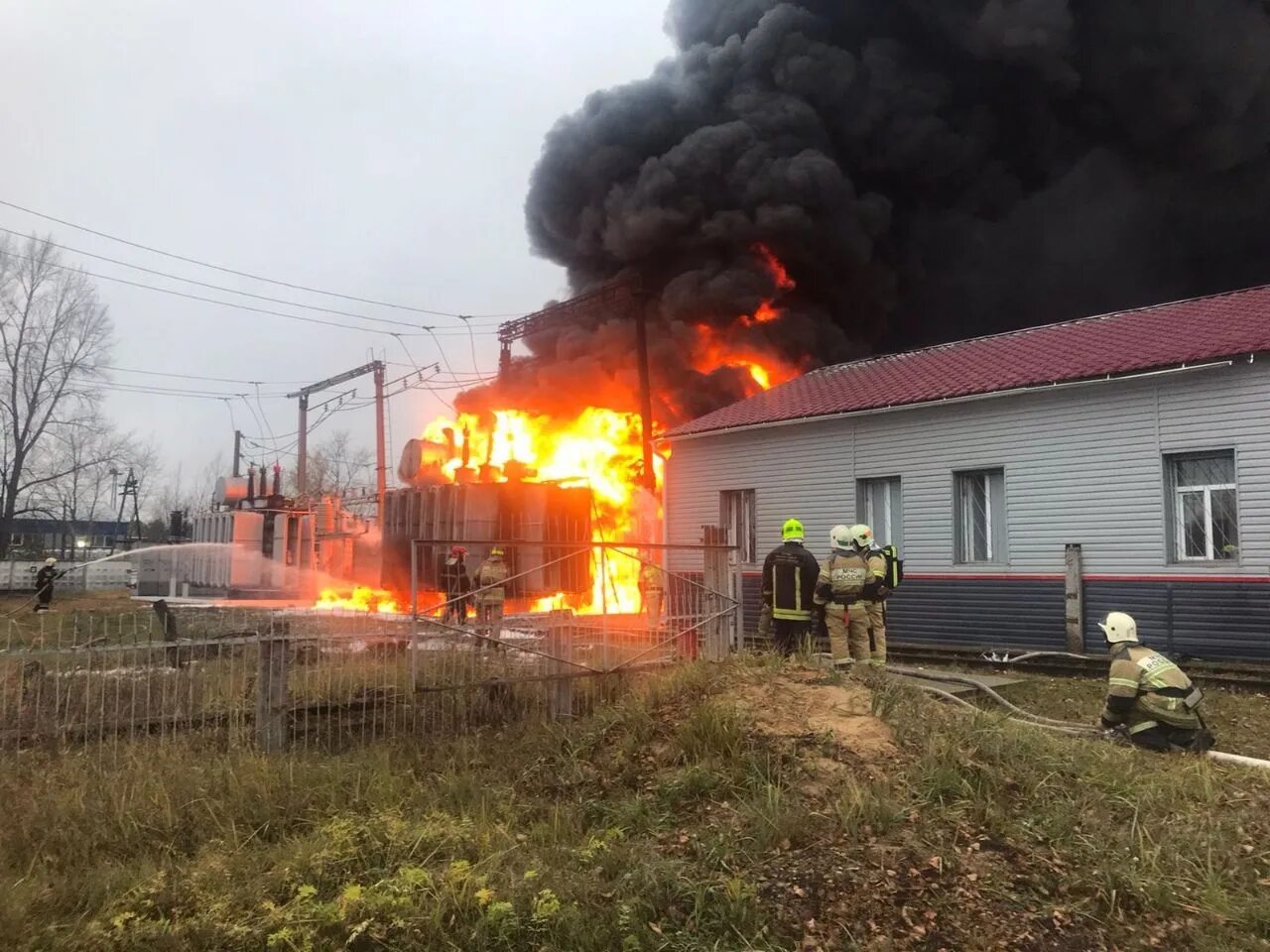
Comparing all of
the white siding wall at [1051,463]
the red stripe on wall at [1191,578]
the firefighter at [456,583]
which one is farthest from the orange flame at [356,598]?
the red stripe on wall at [1191,578]

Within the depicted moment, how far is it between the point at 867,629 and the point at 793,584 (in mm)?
901

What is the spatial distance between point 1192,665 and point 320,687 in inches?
406

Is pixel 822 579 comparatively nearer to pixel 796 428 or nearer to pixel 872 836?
pixel 872 836

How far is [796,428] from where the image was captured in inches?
667

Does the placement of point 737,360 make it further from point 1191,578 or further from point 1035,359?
point 1191,578

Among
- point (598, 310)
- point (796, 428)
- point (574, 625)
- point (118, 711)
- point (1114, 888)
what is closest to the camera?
point (1114, 888)

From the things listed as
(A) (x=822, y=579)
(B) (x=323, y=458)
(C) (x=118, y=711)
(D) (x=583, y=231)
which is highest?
(D) (x=583, y=231)

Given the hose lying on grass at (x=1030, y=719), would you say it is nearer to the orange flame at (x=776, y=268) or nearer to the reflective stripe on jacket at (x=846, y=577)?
the reflective stripe on jacket at (x=846, y=577)

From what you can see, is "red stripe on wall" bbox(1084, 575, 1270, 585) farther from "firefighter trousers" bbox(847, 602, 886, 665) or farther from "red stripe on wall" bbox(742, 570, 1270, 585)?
"firefighter trousers" bbox(847, 602, 886, 665)

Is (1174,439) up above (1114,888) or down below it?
above

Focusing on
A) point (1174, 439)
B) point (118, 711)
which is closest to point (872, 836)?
point (118, 711)

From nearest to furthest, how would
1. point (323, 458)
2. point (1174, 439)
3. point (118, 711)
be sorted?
point (118, 711) → point (1174, 439) → point (323, 458)

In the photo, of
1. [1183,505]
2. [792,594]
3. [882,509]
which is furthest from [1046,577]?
[792,594]

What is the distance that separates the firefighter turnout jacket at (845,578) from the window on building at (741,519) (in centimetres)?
797
